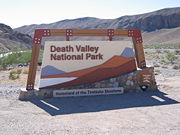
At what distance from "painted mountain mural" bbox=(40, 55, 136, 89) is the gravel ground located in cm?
87

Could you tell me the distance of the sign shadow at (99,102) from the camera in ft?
31.4

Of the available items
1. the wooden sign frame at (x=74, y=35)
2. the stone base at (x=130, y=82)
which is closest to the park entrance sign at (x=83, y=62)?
the stone base at (x=130, y=82)

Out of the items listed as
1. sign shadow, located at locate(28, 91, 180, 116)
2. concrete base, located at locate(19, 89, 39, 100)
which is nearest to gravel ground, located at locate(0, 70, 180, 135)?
sign shadow, located at locate(28, 91, 180, 116)

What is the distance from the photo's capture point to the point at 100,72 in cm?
1216

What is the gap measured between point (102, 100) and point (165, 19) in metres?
163

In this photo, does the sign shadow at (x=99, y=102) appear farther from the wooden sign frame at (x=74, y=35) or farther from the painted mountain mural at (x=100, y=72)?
the wooden sign frame at (x=74, y=35)

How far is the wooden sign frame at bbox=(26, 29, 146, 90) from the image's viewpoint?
37.1 ft

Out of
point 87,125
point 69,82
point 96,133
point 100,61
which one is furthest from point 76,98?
point 96,133

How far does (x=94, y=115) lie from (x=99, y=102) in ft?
5.96

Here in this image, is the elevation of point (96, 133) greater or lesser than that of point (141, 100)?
lesser

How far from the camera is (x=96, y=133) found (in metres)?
7.04

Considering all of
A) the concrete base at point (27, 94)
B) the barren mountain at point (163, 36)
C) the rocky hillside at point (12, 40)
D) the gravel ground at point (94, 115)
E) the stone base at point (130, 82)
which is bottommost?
the gravel ground at point (94, 115)

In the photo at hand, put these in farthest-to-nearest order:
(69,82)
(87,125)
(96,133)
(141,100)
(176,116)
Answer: (69,82), (141,100), (176,116), (87,125), (96,133)

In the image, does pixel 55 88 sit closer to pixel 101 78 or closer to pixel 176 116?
pixel 101 78
